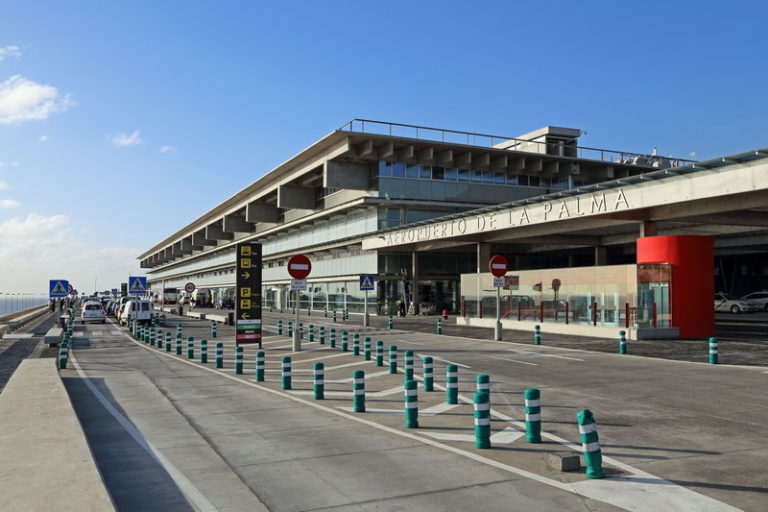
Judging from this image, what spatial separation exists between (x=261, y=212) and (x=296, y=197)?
13684mm

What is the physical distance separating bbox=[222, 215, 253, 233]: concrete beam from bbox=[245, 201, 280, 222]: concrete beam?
1359cm

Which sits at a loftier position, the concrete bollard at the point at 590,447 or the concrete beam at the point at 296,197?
the concrete beam at the point at 296,197

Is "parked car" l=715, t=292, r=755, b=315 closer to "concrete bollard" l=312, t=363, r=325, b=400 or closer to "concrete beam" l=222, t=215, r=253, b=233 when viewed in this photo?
"concrete bollard" l=312, t=363, r=325, b=400

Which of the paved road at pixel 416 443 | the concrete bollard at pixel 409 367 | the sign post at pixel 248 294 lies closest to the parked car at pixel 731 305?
the paved road at pixel 416 443

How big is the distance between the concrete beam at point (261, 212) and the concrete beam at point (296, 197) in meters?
12.9

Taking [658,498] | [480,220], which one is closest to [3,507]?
[658,498]

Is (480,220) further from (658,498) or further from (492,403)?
(658,498)

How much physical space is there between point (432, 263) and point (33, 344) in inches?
1237

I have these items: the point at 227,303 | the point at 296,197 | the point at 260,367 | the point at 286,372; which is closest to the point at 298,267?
the point at 260,367

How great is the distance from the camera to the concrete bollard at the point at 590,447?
716cm

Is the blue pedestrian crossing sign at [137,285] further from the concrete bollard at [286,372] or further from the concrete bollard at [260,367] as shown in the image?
the concrete bollard at [286,372]

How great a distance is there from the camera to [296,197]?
66.1m

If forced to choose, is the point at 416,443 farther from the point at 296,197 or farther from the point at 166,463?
the point at 296,197

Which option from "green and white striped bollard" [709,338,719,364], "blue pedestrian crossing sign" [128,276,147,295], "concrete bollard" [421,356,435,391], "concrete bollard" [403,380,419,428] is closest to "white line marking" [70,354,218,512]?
"concrete bollard" [403,380,419,428]
